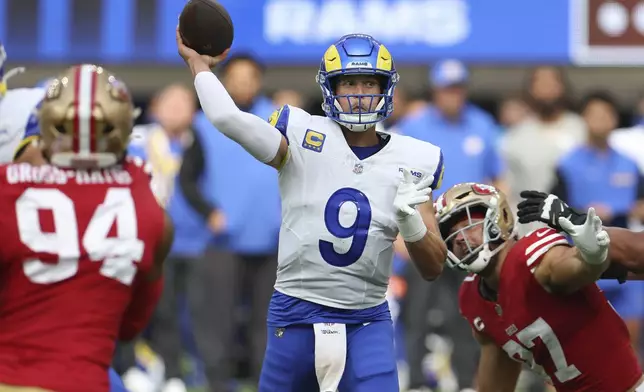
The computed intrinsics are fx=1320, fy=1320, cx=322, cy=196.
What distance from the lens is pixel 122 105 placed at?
4.02m

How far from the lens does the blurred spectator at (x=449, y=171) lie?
8195 millimetres

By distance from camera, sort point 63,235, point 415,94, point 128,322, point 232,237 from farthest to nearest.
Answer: point 415,94
point 232,237
point 128,322
point 63,235

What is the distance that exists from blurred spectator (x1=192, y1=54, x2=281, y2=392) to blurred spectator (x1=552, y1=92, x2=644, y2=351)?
190cm

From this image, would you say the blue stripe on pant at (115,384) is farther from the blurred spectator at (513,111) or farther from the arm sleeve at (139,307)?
the blurred spectator at (513,111)

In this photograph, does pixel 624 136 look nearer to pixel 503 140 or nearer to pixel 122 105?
pixel 503 140

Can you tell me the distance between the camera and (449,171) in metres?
8.36

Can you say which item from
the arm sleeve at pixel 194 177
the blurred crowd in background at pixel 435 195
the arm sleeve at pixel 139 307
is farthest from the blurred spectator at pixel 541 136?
the arm sleeve at pixel 139 307

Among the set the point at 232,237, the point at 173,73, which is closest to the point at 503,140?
the point at 232,237

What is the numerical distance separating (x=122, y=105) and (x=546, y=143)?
5464 millimetres

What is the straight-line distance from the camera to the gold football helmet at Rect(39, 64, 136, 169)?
3941 mm

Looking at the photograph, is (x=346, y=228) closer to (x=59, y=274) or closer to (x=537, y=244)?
(x=537, y=244)

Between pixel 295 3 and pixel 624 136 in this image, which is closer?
pixel 624 136

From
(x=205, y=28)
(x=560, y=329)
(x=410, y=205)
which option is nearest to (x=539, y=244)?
(x=560, y=329)

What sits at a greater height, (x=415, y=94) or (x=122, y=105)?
(x=122, y=105)
